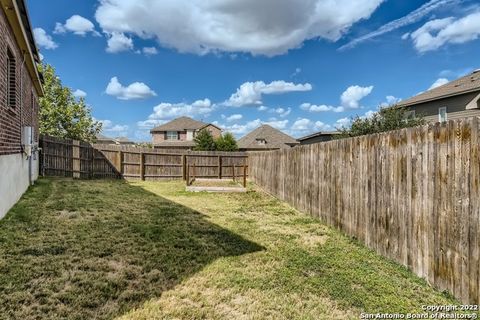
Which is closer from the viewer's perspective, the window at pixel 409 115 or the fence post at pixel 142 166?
the fence post at pixel 142 166

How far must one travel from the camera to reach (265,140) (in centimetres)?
3997

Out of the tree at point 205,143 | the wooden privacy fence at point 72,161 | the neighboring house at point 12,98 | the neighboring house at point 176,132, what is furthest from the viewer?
the neighboring house at point 176,132

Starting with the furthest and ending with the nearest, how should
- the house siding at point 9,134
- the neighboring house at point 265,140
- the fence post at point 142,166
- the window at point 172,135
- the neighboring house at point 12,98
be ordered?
1. the window at point 172,135
2. the neighboring house at point 265,140
3. the fence post at point 142,166
4. the neighboring house at point 12,98
5. the house siding at point 9,134

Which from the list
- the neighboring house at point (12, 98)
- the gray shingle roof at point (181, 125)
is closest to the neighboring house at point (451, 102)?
the neighboring house at point (12, 98)

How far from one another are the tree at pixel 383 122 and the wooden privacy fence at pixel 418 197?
38.0 ft

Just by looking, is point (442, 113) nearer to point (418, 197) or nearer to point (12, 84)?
point (418, 197)

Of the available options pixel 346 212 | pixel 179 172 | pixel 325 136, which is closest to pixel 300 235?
pixel 346 212

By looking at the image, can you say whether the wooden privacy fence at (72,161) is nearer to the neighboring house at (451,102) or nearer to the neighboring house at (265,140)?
the neighboring house at (451,102)

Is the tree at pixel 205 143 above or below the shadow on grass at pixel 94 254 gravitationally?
above

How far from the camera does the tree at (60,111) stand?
2664cm

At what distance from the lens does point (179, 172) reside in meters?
18.0

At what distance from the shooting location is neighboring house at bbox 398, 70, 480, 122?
15.8 meters

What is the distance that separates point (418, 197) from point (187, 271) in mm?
2778

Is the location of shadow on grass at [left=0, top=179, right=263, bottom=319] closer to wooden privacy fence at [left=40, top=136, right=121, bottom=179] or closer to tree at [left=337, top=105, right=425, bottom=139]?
wooden privacy fence at [left=40, top=136, right=121, bottom=179]
